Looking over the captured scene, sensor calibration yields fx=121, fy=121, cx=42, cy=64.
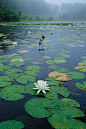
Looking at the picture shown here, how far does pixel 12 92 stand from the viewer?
2.12 m

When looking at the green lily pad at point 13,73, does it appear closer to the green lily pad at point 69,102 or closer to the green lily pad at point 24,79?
the green lily pad at point 24,79

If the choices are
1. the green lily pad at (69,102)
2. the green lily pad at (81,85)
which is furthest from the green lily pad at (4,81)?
the green lily pad at (81,85)

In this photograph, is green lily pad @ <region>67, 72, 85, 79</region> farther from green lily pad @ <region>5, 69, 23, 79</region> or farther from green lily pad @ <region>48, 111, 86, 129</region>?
green lily pad @ <region>48, 111, 86, 129</region>

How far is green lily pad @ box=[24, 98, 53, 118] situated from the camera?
1633 mm

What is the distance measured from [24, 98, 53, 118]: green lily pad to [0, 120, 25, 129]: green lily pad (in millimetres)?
216

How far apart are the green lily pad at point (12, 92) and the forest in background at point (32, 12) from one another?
3859cm

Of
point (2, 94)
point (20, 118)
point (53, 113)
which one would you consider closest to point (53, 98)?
point (53, 113)

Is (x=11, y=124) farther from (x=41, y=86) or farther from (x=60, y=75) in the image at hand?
(x=60, y=75)

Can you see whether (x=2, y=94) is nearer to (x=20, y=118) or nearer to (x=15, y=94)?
(x=15, y=94)

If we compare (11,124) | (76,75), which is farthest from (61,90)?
(11,124)

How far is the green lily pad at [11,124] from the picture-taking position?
1.42 meters

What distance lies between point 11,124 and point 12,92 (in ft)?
2.36

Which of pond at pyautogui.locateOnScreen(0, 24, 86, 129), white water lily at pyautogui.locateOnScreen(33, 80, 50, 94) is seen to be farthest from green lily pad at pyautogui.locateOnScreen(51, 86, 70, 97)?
white water lily at pyautogui.locateOnScreen(33, 80, 50, 94)

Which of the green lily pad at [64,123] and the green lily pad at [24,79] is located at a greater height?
the green lily pad at [24,79]
